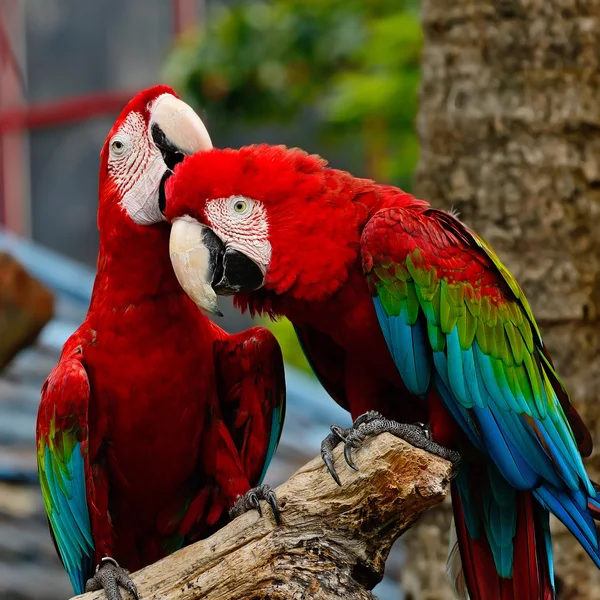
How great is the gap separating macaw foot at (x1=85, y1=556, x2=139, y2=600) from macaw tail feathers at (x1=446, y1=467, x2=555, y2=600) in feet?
2.45

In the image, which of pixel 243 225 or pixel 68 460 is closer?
pixel 243 225

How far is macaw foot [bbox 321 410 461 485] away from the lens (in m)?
1.88

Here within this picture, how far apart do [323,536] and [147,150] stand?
3.03ft

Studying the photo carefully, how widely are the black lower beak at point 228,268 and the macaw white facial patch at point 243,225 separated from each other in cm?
1

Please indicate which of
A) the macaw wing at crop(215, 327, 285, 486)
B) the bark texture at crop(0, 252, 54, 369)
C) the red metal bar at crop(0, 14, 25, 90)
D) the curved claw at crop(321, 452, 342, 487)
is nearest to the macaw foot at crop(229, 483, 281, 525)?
the curved claw at crop(321, 452, 342, 487)

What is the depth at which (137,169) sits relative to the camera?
214 cm

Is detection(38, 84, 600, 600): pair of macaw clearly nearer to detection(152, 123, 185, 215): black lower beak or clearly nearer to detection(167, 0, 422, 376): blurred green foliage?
detection(152, 123, 185, 215): black lower beak

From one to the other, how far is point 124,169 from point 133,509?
0.82 m

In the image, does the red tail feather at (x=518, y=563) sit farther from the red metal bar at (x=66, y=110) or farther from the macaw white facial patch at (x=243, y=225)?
the red metal bar at (x=66, y=110)

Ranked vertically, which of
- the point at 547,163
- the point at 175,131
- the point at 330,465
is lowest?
the point at 330,465

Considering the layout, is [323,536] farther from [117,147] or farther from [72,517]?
[117,147]

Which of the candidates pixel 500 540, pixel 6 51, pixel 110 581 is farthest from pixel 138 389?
pixel 6 51

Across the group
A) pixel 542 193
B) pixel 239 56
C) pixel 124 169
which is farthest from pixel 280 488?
pixel 239 56

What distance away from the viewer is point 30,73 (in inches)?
283
